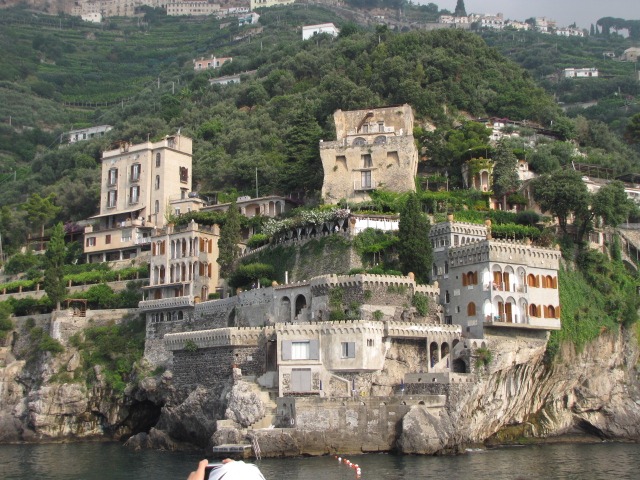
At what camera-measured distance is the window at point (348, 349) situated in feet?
190

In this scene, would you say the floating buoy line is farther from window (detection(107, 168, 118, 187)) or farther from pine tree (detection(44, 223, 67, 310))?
window (detection(107, 168, 118, 187))

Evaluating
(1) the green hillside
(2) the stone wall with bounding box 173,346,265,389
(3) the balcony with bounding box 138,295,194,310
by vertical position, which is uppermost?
(1) the green hillside

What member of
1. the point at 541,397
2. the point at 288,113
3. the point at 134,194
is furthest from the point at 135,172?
the point at 541,397

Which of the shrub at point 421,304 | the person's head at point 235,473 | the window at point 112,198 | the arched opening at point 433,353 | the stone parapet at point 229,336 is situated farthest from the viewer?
the window at point 112,198

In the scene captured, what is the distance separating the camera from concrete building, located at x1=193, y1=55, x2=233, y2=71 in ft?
534

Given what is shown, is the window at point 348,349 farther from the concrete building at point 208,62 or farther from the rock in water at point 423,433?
the concrete building at point 208,62

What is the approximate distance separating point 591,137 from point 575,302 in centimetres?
3803

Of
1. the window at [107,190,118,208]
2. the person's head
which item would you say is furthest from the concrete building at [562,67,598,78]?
the person's head

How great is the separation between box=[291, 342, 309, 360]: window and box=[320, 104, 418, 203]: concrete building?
21647mm

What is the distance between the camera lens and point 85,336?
74.6 m

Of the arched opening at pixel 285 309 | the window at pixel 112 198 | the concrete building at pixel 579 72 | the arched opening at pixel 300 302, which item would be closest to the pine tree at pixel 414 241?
the arched opening at pixel 300 302

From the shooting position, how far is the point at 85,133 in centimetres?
14125

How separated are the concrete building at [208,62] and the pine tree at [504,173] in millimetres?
90297

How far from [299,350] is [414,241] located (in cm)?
1167
